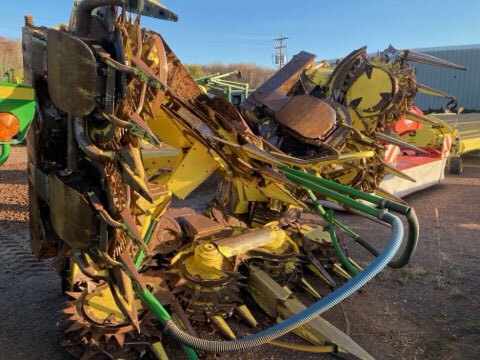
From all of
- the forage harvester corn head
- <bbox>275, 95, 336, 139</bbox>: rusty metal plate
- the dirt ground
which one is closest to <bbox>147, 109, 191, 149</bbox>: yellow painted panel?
the forage harvester corn head

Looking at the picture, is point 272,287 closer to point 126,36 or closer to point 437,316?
point 437,316

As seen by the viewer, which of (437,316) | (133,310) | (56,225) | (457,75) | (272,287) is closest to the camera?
(133,310)

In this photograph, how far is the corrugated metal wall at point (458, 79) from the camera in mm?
20250

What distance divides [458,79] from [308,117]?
19.8 metres

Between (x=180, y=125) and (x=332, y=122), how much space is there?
1.48 meters

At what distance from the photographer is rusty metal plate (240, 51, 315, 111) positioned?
3.64 m

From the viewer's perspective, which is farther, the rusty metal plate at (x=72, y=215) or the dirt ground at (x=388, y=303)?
the dirt ground at (x=388, y=303)

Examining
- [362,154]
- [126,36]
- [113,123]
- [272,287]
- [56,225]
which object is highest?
[126,36]

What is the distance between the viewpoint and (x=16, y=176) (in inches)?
315

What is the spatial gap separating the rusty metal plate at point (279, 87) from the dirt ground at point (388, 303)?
168 cm

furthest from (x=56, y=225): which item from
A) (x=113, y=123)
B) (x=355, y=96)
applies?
(x=355, y=96)

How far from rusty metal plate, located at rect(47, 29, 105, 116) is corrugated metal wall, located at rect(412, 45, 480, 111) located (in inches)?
795

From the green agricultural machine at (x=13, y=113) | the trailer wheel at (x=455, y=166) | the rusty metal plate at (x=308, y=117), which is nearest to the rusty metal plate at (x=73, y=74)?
the green agricultural machine at (x=13, y=113)

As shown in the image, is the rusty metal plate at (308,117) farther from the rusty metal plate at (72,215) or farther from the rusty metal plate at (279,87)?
the rusty metal plate at (72,215)
